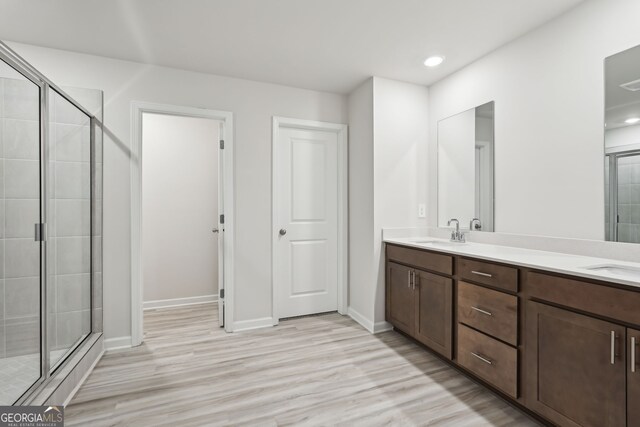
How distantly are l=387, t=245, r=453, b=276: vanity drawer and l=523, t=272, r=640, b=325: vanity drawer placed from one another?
57cm

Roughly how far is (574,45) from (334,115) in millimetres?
2011

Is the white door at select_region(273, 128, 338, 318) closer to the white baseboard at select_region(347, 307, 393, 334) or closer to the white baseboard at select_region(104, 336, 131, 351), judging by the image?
the white baseboard at select_region(347, 307, 393, 334)

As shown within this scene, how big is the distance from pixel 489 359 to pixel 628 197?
120 cm

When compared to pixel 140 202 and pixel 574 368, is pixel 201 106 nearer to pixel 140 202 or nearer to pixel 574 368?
pixel 140 202

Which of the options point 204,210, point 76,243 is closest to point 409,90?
point 204,210

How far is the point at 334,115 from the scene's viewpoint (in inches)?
131

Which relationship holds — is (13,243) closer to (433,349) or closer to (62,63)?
(62,63)

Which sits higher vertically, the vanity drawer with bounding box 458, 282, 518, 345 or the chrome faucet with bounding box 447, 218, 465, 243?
the chrome faucet with bounding box 447, 218, 465, 243

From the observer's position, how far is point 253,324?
2980 mm

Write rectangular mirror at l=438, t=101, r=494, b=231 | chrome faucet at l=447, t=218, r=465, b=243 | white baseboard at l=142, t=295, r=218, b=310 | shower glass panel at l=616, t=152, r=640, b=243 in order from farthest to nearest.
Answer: white baseboard at l=142, t=295, r=218, b=310 < chrome faucet at l=447, t=218, r=465, b=243 < rectangular mirror at l=438, t=101, r=494, b=231 < shower glass panel at l=616, t=152, r=640, b=243

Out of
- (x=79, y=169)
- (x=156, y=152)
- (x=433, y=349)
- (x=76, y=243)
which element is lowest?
(x=433, y=349)

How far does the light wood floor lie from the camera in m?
1.72

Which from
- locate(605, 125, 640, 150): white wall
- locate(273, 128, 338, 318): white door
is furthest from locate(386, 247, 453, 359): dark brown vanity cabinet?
locate(605, 125, 640, 150): white wall

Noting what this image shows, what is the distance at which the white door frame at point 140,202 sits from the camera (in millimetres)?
2605
